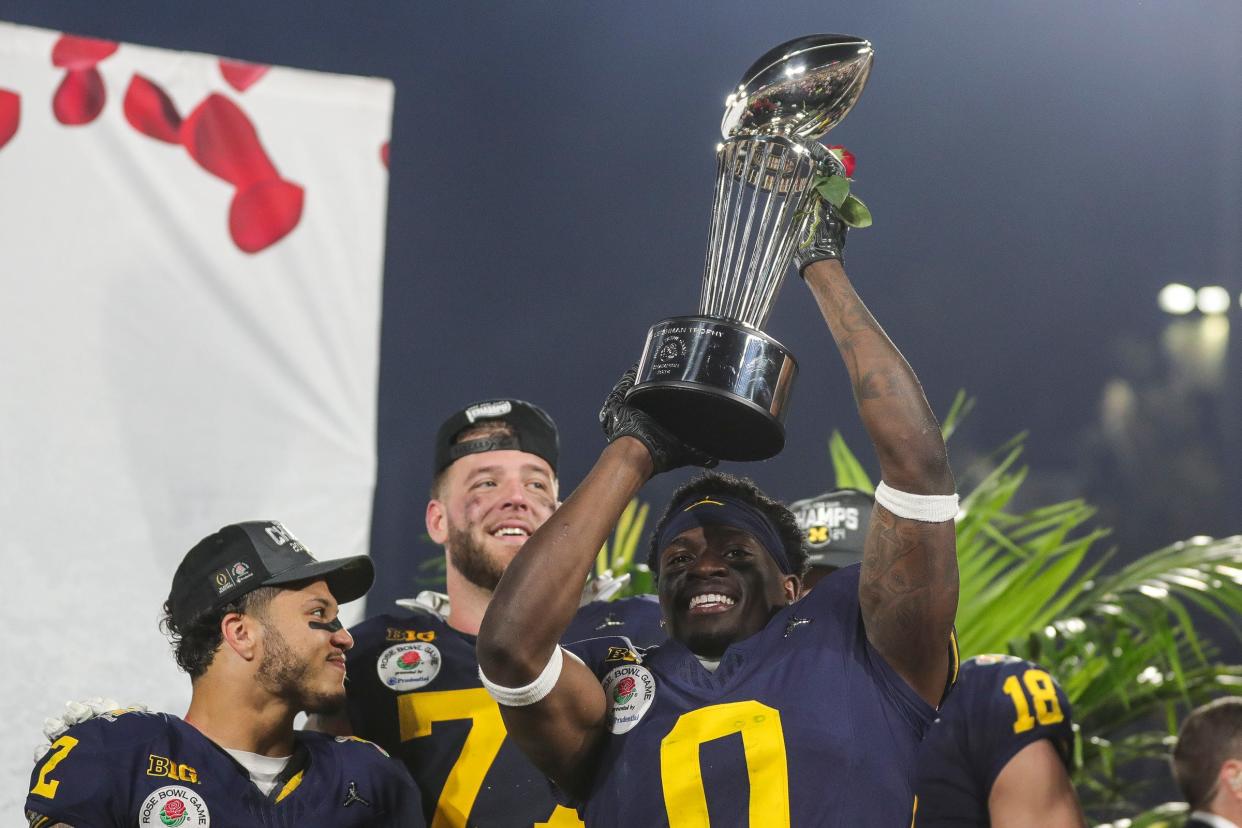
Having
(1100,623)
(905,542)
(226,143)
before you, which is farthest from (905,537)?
(226,143)

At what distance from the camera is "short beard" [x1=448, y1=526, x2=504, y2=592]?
2211 mm

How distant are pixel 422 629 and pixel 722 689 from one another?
2.52 ft

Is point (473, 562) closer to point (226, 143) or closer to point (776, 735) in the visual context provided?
point (776, 735)

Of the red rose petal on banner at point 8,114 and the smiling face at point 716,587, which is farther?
the red rose petal on banner at point 8,114

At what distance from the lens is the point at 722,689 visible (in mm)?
1587

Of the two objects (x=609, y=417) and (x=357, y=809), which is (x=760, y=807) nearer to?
(x=609, y=417)

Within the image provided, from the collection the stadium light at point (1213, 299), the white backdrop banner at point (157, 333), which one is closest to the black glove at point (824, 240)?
the white backdrop banner at point (157, 333)

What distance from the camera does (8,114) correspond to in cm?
302

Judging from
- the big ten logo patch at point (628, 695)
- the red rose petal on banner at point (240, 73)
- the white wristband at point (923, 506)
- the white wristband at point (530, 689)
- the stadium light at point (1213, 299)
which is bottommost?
the big ten logo patch at point (628, 695)

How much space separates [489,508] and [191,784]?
0.68 m

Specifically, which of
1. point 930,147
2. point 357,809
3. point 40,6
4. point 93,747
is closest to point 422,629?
point 357,809

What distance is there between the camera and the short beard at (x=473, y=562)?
7.25 ft

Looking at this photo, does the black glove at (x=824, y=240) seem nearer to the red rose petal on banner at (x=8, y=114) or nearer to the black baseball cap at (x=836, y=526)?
the black baseball cap at (x=836, y=526)

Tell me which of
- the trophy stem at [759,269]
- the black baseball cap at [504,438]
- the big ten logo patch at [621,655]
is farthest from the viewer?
the black baseball cap at [504,438]
